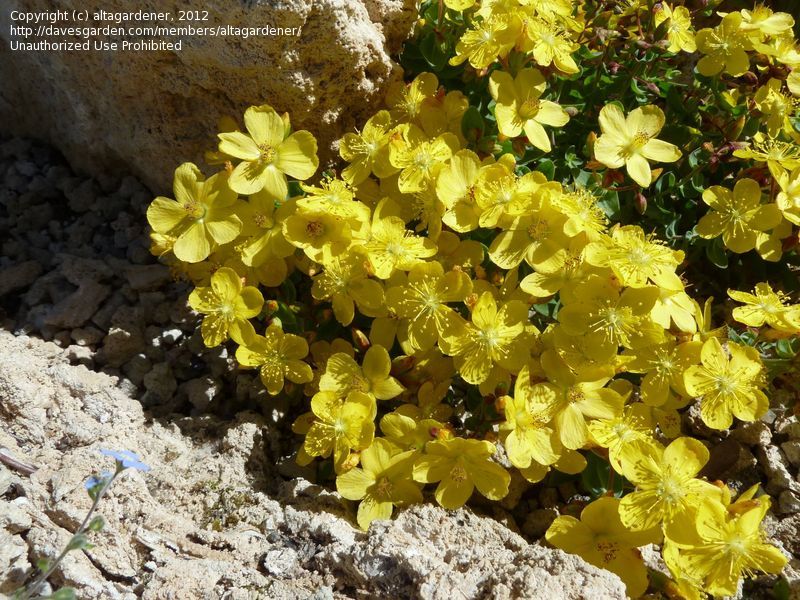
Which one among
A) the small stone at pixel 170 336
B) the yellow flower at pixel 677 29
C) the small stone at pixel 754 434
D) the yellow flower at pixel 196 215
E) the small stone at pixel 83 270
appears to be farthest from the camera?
the small stone at pixel 83 270

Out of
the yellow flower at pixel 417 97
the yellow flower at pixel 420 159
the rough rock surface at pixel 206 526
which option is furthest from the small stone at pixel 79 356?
the yellow flower at pixel 417 97

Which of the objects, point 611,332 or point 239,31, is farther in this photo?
point 239,31

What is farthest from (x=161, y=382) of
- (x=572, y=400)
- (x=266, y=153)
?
(x=572, y=400)

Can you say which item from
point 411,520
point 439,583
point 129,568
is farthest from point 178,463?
point 439,583

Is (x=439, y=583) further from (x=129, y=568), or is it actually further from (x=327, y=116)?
(x=327, y=116)

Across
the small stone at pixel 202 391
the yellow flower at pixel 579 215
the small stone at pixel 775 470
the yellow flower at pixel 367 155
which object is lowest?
the small stone at pixel 202 391

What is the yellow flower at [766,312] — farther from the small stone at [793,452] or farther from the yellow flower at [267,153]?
the yellow flower at [267,153]
